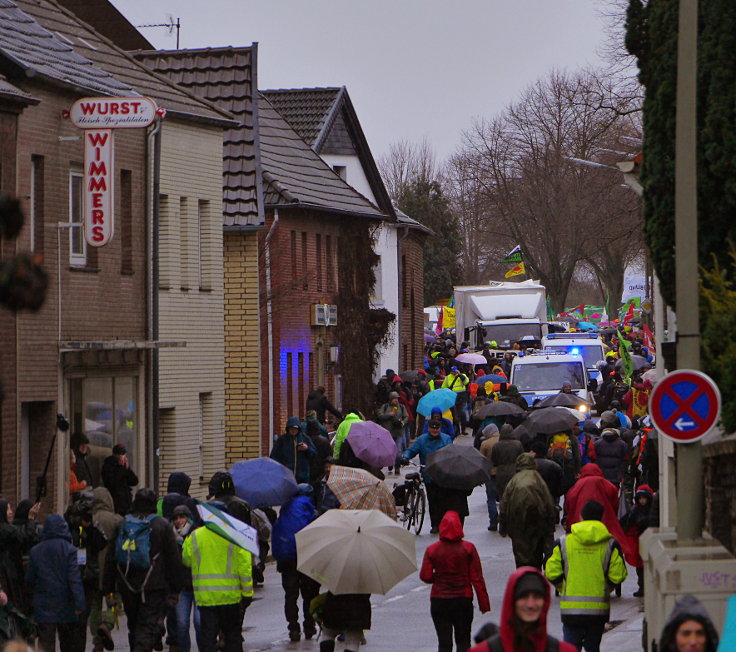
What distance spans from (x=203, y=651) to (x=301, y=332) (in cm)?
2708

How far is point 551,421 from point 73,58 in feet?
29.7

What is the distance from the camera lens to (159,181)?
27.6 meters

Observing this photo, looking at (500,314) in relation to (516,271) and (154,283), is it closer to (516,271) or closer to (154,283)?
(516,271)

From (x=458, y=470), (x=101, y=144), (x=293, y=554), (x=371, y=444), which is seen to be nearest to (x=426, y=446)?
(x=371, y=444)

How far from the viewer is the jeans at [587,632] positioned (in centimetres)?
1350

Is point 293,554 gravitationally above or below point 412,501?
above

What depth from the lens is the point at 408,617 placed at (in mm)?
18312

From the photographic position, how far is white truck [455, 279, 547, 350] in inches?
2314

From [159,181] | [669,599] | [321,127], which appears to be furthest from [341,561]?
[321,127]

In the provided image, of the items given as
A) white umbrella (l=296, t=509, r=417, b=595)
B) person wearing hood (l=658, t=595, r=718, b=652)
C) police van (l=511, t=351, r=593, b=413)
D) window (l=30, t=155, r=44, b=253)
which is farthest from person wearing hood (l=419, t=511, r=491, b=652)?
police van (l=511, t=351, r=593, b=413)

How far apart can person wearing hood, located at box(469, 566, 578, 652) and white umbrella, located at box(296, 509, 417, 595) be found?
6.46 m

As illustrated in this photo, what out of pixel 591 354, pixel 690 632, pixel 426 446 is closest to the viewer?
pixel 690 632

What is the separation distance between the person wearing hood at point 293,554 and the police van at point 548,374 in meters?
25.5

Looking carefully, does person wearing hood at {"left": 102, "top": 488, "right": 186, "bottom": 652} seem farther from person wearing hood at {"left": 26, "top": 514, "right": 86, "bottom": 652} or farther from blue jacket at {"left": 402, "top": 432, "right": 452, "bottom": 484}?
blue jacket at {"left": 402, "top": 432, "right": 452, "bottom": 484}
